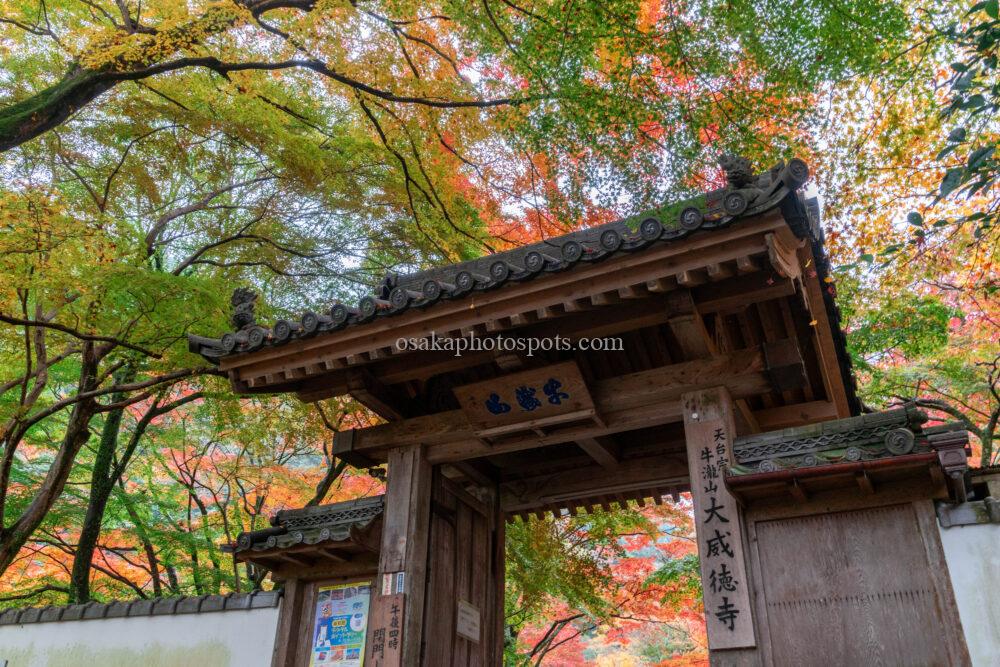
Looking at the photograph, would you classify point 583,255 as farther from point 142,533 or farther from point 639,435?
point 142,533

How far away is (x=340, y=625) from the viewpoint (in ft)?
→ 24.9

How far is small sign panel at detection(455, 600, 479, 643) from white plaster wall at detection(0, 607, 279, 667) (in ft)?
6.59

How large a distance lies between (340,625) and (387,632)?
0.87 metres

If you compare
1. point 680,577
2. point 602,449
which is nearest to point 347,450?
point 602,449

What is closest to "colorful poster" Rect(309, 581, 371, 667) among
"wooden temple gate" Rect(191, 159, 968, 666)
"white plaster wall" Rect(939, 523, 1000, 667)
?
"wooden temple gate" Rect(191, 159, 968, 666)

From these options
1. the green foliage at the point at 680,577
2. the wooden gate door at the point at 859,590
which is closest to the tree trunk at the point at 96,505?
the green foliage at the point at 680,577

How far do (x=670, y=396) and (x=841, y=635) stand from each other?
94.8 inches

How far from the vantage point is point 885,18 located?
6887 millimetres

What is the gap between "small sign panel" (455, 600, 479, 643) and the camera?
25.9 ft

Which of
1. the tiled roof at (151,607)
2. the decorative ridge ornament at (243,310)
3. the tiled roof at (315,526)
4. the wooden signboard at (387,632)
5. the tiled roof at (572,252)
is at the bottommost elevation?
the wooden signboard at (387,632)

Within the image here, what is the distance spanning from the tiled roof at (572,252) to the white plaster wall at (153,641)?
3033 mm

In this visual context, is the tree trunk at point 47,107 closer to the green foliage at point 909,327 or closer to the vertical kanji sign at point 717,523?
the vertical kanji sign at point 717,523

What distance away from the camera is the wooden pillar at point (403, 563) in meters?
6.94

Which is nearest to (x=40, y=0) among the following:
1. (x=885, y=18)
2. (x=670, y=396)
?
(x=670, y=396)
